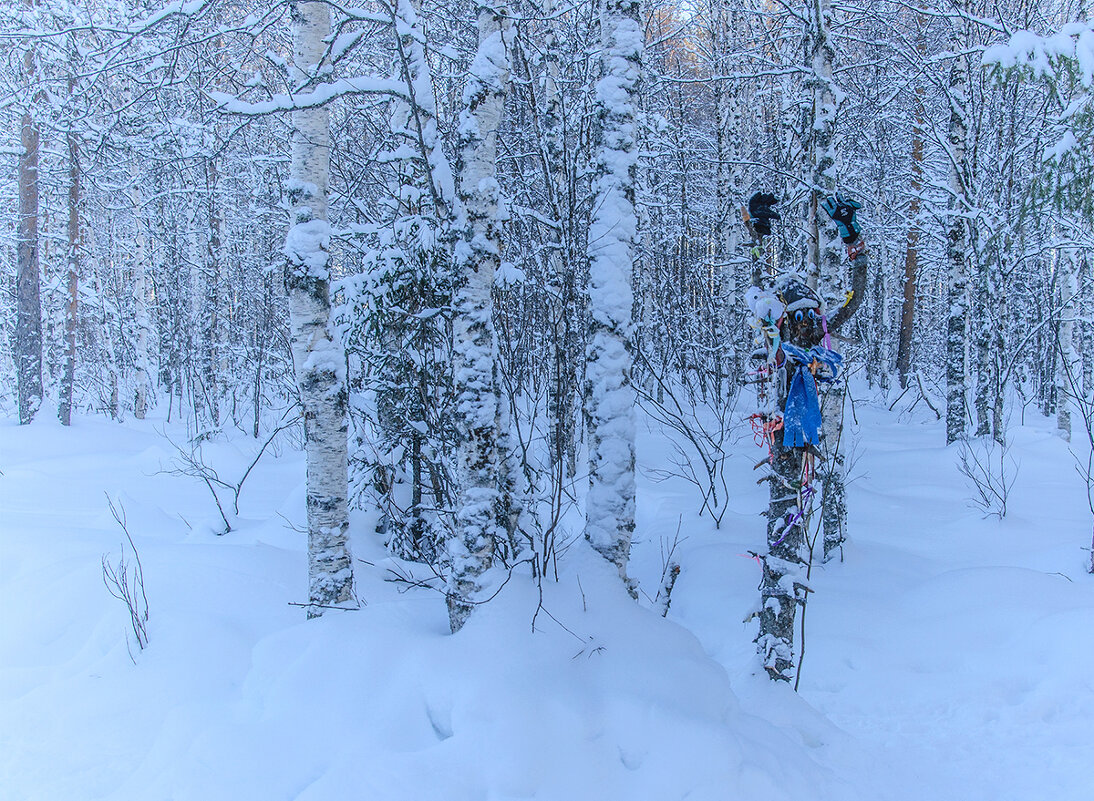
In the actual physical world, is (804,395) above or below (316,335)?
below

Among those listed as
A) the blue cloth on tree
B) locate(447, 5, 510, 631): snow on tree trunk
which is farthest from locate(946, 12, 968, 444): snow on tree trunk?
locate(447, 5, 510, 631): snow on tree trunk

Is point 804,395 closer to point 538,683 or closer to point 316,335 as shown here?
point 538,683

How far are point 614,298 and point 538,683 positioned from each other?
8.01 ft

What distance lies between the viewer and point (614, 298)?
4293 mm

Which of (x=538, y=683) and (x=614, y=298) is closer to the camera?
(x=538, y=683)

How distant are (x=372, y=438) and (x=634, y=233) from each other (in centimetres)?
410

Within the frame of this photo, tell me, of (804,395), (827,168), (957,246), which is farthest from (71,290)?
(957,246)

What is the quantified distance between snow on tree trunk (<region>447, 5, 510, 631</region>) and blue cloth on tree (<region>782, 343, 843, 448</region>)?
164cm

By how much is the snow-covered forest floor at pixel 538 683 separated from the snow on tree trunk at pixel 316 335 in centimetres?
41

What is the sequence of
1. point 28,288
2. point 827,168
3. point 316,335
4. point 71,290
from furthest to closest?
point 71,290 < point 28,288 < point 827,168 < point 316,335

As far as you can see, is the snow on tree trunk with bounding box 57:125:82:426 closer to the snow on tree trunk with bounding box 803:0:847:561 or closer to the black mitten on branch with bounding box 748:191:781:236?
the snow on tree trunk with bounding box 803:0:847:561

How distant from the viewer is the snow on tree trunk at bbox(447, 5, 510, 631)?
3.62 meters

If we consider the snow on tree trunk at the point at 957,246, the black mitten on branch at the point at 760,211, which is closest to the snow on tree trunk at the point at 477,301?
the black mitten on branch at the point at 760,211

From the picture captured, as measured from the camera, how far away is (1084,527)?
671 cm
